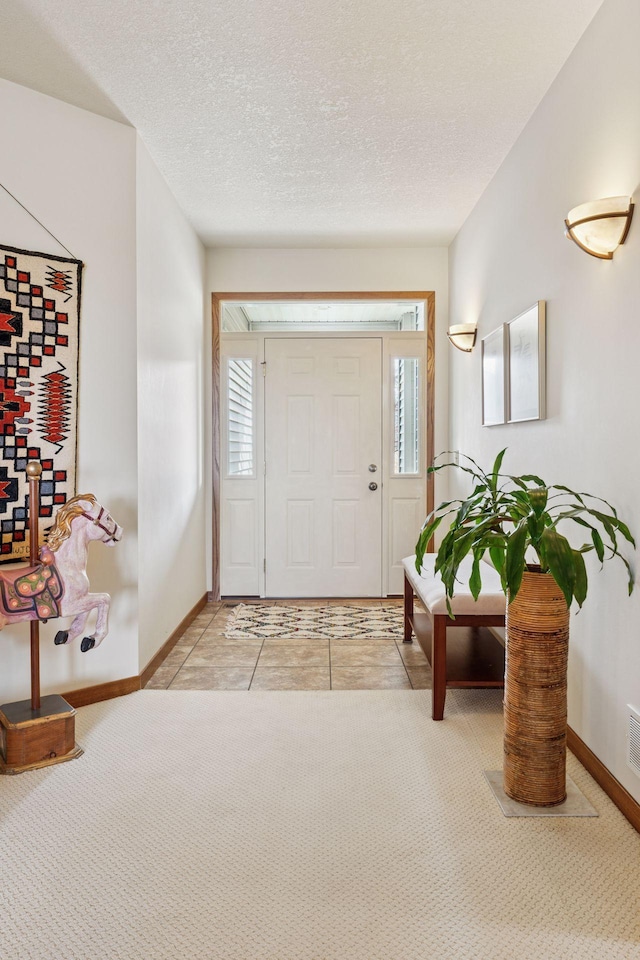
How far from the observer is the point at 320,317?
6.15 metres

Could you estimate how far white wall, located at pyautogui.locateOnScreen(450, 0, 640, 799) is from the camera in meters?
1.92

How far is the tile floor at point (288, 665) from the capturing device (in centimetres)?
308

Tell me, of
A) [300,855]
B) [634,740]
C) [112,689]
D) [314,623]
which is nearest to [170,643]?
[112,689]

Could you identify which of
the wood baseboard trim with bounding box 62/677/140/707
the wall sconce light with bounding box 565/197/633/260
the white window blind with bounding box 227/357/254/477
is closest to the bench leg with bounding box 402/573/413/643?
the wood baseboard trim with bounding box 62/677/140/707

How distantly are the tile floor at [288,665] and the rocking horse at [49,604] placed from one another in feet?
2.45

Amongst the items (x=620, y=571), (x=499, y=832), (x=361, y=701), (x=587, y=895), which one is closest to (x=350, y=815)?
(x=499, y=832)

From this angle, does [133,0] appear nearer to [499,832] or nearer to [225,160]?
[225,160]

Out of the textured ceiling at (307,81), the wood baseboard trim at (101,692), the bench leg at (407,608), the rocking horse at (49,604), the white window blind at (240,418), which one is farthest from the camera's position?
the white window blind at (240,418)

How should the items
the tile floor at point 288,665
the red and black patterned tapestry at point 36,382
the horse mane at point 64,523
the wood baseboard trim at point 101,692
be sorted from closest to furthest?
the horse mane at point 64,523 < the red and black patterned tapestry at point 36,382 < the wood baseboard trim at point 101,692 < the tile floor at point 288,665

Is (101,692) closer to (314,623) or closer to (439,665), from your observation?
(439,665)

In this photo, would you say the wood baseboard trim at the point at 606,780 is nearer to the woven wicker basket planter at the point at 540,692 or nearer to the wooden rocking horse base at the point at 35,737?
the woven wicker basket planter at the point at 540,692

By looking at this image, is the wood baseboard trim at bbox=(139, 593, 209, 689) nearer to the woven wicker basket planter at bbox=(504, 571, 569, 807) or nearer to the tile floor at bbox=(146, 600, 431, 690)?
the tile floor at bbox=(146, 600, 431, 690)

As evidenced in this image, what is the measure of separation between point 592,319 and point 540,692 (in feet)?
4.24

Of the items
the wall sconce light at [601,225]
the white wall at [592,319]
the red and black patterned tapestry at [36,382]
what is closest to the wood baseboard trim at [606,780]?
the white wall at [592,319]
